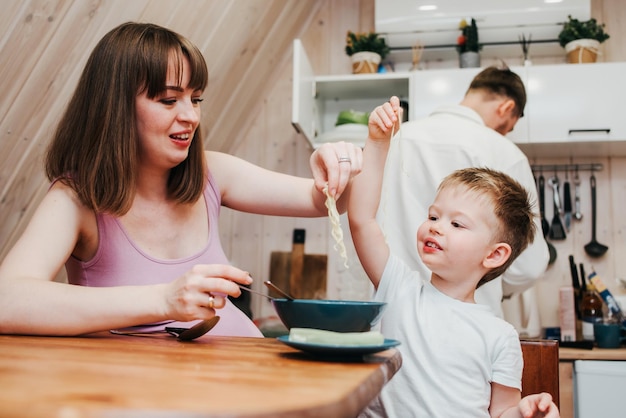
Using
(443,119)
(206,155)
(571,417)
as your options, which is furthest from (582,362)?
(206,155)

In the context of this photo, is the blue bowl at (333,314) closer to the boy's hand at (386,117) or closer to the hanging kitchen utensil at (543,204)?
the boy's hand at (386,117)

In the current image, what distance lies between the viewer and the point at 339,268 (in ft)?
11.1

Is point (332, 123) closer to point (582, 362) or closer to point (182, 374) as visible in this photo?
point (582, 362)

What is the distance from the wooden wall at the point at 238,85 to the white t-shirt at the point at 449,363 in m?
1.24

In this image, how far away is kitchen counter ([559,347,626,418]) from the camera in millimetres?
2529

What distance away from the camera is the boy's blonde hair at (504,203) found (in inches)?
53.9

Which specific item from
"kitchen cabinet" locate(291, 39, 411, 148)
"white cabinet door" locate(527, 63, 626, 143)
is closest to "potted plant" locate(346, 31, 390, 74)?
"kitchen cabinet" locate(291, 39, 411, 148)

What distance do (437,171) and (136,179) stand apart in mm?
1039

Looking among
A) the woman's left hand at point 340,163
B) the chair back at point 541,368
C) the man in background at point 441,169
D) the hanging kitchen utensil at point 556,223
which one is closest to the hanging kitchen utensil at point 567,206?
the hanging kitchen utensil at point 556,223

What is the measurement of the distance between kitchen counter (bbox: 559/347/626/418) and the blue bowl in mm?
1867

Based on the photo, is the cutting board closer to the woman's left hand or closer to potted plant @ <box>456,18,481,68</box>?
potted plant @ <box>456,18,481,68</box>

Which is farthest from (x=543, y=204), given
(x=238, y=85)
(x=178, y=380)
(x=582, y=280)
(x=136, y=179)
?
(x=178, y=380)

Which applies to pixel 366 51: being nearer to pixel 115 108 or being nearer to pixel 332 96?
pixel 332 96

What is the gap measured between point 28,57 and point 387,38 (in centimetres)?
201
